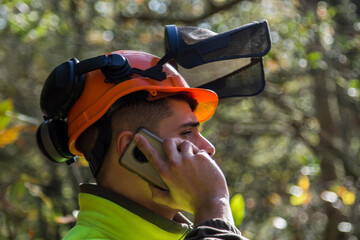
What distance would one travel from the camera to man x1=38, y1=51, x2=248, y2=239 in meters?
2.10

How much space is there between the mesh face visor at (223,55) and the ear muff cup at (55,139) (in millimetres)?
632

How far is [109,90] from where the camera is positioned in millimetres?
2354

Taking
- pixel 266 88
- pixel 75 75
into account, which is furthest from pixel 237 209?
pixel 266 88

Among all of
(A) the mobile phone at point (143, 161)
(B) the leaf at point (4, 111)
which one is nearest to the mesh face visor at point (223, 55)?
(A) the mobile phone at point (143, 161)

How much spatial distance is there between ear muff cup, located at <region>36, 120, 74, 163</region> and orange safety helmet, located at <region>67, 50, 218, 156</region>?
69 mm

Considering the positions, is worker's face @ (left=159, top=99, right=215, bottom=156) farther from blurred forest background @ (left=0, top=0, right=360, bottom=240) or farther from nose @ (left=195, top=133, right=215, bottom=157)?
blurred forest background @ (left=0, top=0, right=360, bottom=240)

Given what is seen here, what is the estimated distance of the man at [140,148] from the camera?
2096 millimetres

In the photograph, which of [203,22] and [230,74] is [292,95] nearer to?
[203,22]

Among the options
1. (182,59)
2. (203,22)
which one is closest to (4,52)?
(203,22)

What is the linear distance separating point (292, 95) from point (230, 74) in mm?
4327

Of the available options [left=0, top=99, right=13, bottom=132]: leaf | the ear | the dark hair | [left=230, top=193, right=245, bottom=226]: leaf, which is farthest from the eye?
[left=0, top=99, right=13, bottom=132]: leaf

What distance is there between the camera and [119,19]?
21.9ft

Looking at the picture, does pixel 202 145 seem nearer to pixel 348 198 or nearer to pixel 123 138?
pixel 123 138

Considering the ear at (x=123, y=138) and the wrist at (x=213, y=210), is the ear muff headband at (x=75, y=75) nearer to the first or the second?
the ear at (x=123, y=138)
